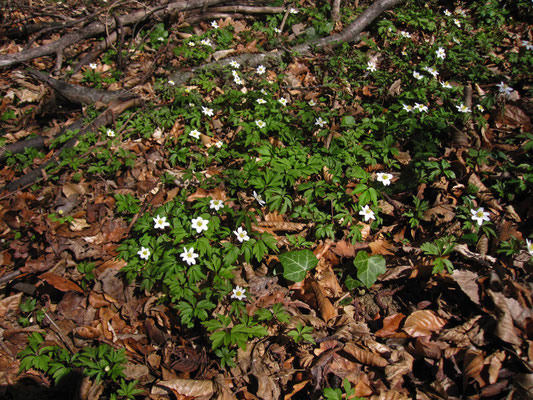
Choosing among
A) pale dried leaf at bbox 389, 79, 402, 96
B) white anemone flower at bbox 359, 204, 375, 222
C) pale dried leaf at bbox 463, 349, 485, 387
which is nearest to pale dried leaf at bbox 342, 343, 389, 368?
pale dried leaf at bbox 463, 349, 485, 387

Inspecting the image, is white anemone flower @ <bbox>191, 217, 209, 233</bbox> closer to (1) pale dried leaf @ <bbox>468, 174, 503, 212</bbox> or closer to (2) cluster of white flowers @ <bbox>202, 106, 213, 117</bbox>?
(2) cluster of white flowers @ <bbox>202, 106, 213, 117</bbox>

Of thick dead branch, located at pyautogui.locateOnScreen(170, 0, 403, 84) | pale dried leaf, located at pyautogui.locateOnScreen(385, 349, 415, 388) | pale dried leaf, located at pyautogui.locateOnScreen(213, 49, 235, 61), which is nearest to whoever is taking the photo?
pale dried leaf, located at pyautogui.locateOnScreen(385, 349, 415, 388)

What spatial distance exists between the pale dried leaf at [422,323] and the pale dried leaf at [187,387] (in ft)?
5.25

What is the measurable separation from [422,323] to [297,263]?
1.10 meters

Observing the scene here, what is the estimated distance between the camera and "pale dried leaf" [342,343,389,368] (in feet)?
7.47

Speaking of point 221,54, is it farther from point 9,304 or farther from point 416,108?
point 9,304

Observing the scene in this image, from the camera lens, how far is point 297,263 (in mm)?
2766

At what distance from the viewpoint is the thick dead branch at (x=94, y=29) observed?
5172 mm

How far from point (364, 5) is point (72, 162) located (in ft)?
21.0

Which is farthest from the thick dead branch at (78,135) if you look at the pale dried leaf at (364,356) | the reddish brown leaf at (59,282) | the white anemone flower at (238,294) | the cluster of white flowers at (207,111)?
the pale dried leaf at (364,356)

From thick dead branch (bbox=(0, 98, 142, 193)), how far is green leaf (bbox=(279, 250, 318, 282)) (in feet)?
10.8

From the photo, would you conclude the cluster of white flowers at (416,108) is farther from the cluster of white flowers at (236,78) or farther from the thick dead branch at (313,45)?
the cluster of white flowers at (236,78)

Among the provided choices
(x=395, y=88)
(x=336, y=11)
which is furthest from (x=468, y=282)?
(x=336, y=11)

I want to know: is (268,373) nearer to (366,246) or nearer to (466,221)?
(366,246)
